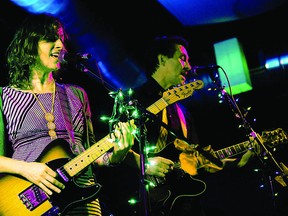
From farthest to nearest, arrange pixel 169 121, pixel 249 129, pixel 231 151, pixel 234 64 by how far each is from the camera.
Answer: pixel 234 64, pixel 231 151, pixel 169 121, pixel 249 129

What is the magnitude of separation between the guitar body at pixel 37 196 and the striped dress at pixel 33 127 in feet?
0.21

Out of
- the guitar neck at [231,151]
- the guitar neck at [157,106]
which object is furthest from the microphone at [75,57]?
the guitar neck at [231,151]

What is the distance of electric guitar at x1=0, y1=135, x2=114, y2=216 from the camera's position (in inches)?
83.7

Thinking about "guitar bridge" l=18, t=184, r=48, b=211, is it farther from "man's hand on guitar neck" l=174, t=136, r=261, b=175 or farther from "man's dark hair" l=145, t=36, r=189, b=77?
"man's dark hair" l=145, t=36, r=189, b=77

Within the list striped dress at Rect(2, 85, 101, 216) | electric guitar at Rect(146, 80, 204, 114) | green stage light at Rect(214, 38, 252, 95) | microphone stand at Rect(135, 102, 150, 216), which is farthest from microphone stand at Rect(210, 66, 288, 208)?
green stage light at Rect(214, 38, 252, 95)

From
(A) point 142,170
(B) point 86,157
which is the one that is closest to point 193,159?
(B) point 86,157

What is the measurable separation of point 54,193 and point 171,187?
1.31m

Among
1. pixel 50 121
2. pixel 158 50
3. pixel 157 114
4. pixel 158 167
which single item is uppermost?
pixel 158 50

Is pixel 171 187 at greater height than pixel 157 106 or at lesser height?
lesser

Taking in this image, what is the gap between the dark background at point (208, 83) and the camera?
390 centimetres

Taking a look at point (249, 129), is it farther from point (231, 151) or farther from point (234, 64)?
point (234, 64)

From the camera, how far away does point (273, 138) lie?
4012 mm

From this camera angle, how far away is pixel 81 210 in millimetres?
2154

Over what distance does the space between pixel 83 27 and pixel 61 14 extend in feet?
1.11
